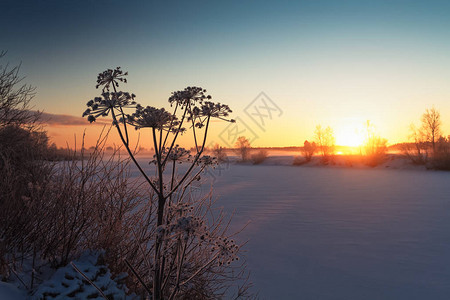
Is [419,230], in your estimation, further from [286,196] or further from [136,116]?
[136,116]

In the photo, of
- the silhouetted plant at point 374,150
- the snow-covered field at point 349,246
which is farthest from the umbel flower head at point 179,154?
the silhouetted plant at point 374,150

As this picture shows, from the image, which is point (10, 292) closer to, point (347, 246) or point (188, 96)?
point (188, 96)

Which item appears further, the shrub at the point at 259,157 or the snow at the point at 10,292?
the shrub at the point at 259,157

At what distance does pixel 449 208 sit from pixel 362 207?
277 cm

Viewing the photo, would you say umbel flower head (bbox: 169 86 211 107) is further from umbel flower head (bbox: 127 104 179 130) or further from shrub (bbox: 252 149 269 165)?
shrub (bbox: 252 149 269 165)

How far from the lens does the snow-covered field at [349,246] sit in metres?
4.73

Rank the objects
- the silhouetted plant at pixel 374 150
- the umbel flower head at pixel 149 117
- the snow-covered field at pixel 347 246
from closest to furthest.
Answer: the umbel flower head at pixel 149 117
the snow-covered field at pixel 347 246
the silhouetted plant at pixel 374 150

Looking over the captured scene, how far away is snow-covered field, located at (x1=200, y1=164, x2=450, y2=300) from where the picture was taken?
15.5 feet

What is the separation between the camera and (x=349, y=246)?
21.8ft

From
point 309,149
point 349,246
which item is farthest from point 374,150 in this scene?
point 349,246

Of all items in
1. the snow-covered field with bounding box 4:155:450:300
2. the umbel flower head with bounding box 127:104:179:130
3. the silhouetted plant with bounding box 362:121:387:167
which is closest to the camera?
the umbel flower head with bounding box 127:104:179:130

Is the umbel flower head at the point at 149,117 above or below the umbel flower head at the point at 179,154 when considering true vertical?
above

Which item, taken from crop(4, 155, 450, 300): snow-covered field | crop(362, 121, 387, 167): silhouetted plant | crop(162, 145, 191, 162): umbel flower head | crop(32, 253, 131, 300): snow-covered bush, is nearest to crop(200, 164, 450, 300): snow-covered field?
crop(4, 155, 450, 300): snow-covered field

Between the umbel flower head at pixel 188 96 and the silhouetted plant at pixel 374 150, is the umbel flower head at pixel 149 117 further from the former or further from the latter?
the silhouetted plant at pixel 374 150
